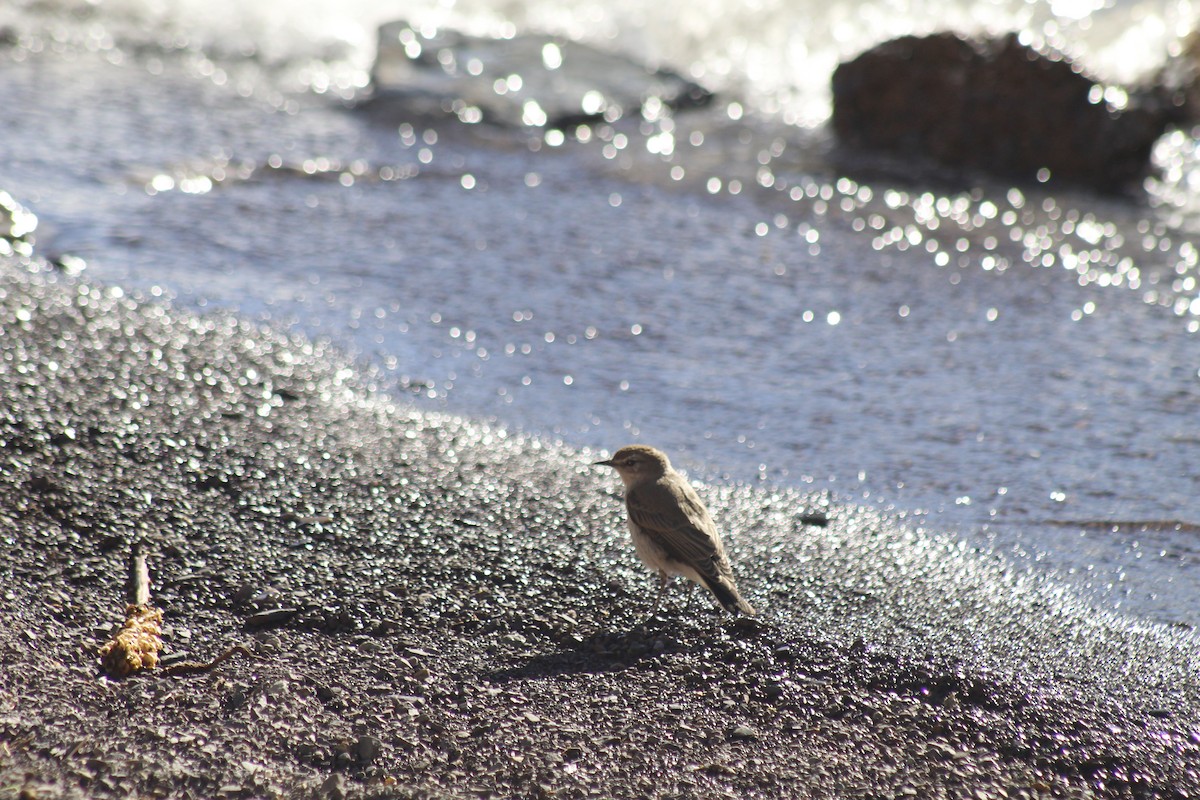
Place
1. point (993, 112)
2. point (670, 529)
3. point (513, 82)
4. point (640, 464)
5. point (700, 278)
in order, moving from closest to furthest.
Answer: point (670, 529) < point (640, 464) < point (700, 278) < point (993, 112) < point (513, 82)

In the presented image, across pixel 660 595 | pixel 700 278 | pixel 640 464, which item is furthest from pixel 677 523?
pixel 700 278

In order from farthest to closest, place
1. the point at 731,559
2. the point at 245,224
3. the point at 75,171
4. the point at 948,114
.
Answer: the point at 948,114 < the point at 75,171 < the point at 245,224 < the point at 731,559

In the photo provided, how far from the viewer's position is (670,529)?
4.01 metres

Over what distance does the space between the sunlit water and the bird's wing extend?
711mm

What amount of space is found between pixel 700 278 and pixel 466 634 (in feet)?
11.9

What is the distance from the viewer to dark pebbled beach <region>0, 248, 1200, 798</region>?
3.18 meters

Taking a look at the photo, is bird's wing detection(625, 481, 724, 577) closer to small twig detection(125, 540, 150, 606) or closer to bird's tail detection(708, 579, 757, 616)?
bird's tail detection(708, 579, 757, 616)

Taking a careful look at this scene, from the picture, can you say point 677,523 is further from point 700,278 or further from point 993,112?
point 993,112

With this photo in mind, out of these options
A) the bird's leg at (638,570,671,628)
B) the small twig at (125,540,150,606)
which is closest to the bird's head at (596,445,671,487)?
the bird's leg at (638,570,671,628)

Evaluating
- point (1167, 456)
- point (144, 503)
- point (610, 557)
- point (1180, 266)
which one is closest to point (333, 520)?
point (144, 503)

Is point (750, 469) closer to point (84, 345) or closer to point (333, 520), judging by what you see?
point (333, 520)

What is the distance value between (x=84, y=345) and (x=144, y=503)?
1.32 meters

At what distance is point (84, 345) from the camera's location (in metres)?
5.23

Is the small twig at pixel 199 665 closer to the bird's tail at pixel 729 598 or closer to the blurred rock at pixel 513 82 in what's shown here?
the bird's tail at pixel 729 598
